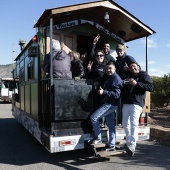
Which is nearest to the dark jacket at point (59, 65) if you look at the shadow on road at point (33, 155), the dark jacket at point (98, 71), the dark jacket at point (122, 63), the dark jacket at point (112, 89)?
the dark jacket at point (98, 71)

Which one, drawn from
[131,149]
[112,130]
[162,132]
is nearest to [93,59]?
[112,130]

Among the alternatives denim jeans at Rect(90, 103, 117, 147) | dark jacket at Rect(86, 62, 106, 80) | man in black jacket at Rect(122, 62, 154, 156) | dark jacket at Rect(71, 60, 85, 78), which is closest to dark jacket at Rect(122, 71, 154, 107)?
man in black jacket at Rect(122, 62, 154, 156)

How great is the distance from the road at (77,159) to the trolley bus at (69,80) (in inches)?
16.6

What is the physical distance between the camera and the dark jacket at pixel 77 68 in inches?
235

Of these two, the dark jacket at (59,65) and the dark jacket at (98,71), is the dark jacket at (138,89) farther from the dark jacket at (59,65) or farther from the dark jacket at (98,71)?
the dark jacket at (59,65)

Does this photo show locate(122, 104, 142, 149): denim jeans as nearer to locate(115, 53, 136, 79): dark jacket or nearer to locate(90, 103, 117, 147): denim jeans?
locate(90, 103, 117, 147): denim jeans

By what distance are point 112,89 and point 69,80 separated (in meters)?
0.89

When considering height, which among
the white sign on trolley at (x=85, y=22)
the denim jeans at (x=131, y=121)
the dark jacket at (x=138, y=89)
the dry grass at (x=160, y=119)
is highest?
the white sign on trolley at (x=85, y=22)

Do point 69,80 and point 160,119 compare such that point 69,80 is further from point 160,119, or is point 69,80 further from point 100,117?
point 160,119

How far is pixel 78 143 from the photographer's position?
17.2ft

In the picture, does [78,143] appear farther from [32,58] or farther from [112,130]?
[32,58]

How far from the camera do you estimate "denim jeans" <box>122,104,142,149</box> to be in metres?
5.38

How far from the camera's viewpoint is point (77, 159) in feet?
18.8

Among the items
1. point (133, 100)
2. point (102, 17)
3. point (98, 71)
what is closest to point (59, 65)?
point (98, 71)
